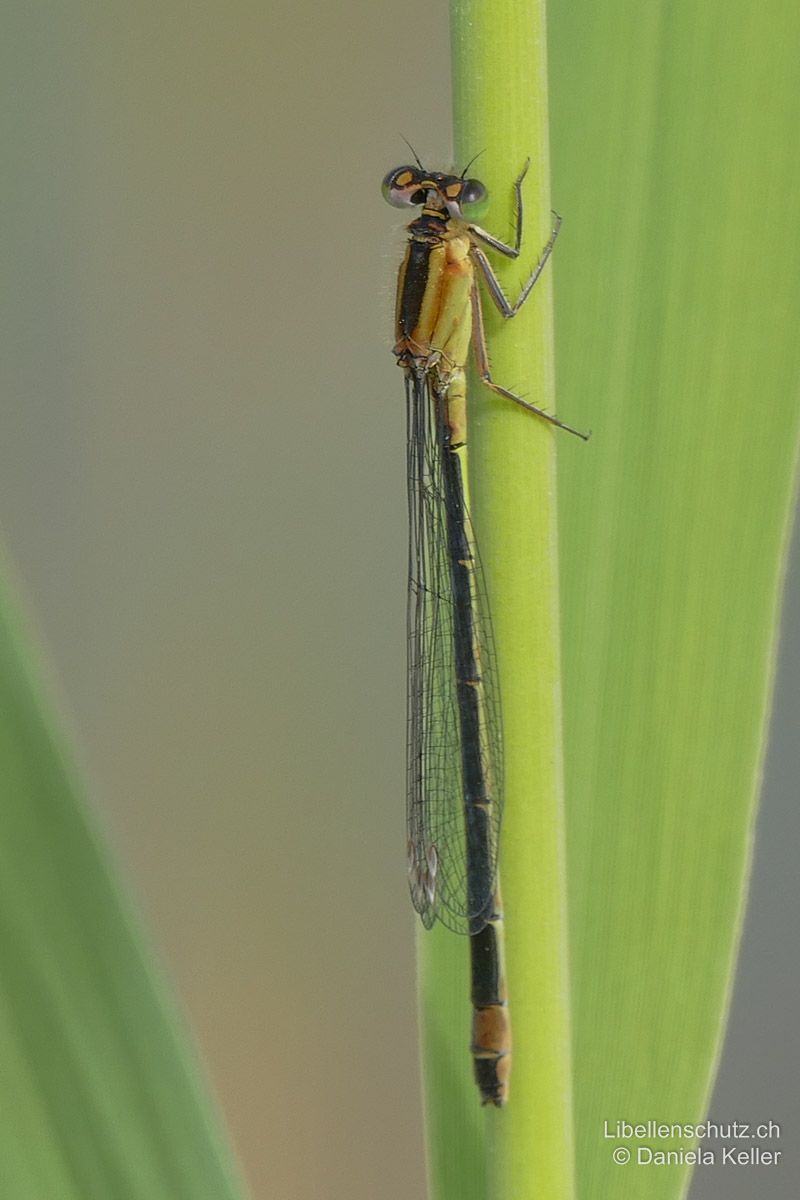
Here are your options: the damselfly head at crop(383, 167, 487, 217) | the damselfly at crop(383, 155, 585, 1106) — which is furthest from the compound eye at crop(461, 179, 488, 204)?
the damselfly head at crop(383, 167, 487, 217)

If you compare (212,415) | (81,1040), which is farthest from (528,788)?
(212,415)

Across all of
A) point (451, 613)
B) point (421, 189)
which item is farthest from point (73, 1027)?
point (421, 189)

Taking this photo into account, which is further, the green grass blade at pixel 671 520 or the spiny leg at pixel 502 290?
the green grass blade at pixel 671 520

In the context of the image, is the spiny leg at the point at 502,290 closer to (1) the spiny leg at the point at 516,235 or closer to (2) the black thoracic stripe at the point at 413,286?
(1) the spiny leg at the point at 516,235

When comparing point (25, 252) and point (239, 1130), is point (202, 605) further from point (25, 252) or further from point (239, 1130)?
point (239, 1130)

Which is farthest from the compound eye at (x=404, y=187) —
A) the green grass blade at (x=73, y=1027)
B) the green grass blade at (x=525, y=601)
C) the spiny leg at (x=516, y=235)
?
the green grass blade at (x=73, y=1027)

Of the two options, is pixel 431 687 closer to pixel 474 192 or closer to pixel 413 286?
pixel 413 286

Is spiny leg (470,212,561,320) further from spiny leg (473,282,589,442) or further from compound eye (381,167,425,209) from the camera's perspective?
compound eye (381,167,425,209)
